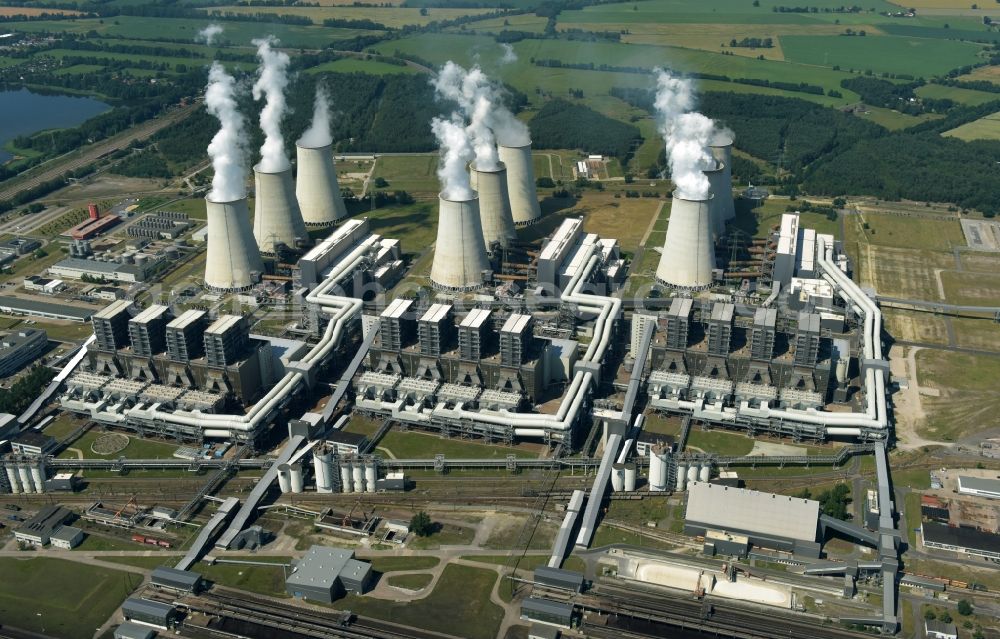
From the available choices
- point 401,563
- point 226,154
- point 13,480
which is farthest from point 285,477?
point 226,154

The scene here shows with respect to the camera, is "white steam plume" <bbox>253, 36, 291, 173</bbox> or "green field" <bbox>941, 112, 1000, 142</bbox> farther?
"green field" <bbox>941, 112, 1000, 142</bbox>

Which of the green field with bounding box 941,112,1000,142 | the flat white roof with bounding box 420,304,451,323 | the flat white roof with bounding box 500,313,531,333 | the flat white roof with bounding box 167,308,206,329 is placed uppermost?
the flat white roof with bounding box 167,308,206,329

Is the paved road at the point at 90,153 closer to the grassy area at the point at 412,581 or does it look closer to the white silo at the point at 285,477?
the white silo at the point at 285,477

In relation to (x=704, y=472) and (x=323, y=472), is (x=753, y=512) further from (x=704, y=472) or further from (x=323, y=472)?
(x=323, y=472)

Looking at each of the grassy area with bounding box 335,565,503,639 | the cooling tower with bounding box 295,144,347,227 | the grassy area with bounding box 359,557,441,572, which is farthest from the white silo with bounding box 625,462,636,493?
the cooling tower with bounding box 295,144,347,227

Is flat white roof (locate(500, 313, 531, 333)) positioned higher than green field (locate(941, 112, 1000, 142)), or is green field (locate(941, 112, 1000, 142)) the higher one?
flat white roof (locate(500, 313, 531, 333))

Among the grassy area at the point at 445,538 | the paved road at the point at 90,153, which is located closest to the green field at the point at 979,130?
the grassy area at the point at 445,538

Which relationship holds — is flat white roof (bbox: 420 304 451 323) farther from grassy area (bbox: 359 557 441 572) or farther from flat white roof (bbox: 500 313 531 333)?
grassy area (bbox: 359 557 441 572)
